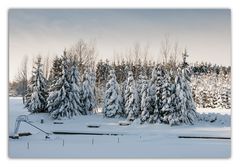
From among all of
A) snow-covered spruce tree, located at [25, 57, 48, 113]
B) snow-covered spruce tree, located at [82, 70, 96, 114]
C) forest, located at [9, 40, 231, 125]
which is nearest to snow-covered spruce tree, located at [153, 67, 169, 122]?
forest, located at [9, 40, 231, 125]

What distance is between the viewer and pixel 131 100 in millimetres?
9930

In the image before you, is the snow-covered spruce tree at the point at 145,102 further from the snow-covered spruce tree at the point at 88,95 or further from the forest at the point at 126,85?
the snow-covered spruce tree at the point at 88,95

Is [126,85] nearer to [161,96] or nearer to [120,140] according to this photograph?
[161,96]

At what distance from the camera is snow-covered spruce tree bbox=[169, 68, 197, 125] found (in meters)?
9.78

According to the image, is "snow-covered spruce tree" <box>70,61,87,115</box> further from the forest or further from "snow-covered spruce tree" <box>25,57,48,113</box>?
"snow-covered spruce tree" <box>25,57,48,113</box>

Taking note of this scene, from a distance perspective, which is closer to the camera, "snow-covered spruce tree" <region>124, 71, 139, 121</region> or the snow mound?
the snow mound

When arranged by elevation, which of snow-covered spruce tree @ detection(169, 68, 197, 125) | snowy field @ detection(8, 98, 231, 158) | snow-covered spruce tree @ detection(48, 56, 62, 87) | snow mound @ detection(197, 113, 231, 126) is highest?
snow-covered spruce tree @ detection(48, 56, 62, 87)

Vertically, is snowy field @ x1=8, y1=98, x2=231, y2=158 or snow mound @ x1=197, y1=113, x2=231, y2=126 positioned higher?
snow mound @ x1=197, y1=113, x2=231, y2=126

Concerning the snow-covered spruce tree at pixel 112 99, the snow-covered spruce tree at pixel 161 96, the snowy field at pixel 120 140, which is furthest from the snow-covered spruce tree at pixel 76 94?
the snow-covered spruce tree at pixel 161 96

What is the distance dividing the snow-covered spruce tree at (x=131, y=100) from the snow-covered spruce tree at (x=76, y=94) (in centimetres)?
66

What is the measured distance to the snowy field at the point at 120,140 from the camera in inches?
384

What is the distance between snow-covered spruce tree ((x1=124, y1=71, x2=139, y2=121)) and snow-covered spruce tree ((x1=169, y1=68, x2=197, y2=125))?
1.86 feet

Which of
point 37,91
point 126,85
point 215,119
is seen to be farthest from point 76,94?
point 215,119
